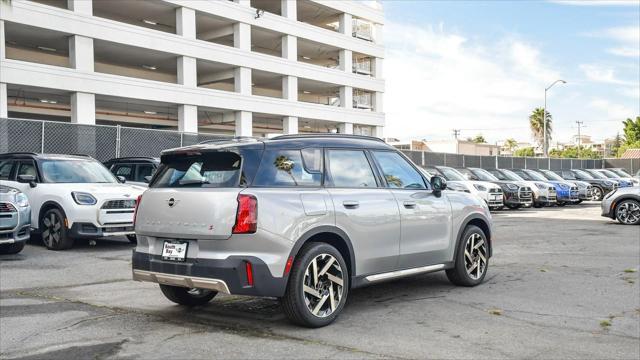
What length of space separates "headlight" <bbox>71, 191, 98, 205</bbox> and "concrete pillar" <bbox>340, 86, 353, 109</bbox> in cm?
4125

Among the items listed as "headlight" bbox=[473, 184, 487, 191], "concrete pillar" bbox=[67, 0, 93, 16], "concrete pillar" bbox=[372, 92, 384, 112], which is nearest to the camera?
"headlight" bbox=[473, 184, 487, 191]

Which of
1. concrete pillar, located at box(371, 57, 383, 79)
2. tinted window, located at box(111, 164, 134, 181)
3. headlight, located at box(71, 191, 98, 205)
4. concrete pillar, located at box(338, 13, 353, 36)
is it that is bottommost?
headlight, located at box(71, 191, 98, 205)

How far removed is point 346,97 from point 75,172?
1605 inches

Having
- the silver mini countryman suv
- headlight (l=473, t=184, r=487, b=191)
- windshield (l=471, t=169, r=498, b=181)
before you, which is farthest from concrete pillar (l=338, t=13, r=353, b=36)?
the silver mini countryman suv

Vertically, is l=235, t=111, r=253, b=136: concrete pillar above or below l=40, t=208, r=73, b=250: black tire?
above

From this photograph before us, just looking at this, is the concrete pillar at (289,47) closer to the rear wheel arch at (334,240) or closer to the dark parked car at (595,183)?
the dark parked car at (595,183)

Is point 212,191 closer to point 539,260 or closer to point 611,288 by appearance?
point 611,288

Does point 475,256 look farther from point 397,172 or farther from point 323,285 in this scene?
point 323,285

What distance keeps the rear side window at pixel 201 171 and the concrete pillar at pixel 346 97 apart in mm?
46037

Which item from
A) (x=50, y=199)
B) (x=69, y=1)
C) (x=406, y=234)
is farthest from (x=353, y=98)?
(x=406, y=234)

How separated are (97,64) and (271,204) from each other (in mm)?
39634

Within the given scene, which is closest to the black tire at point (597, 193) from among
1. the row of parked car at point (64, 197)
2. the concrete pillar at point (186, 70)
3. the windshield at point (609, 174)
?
the windshield at point (609, 174)

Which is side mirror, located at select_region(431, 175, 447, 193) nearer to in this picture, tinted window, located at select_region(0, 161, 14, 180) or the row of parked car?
the row of parked car

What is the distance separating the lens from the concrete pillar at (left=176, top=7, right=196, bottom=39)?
132 ft
